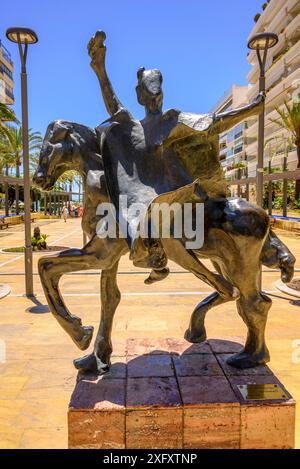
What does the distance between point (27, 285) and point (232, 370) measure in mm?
5099

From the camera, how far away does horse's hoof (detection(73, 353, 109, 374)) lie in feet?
9.91

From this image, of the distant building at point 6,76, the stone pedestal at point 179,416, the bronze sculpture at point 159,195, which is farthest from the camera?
the distant building at point 6,76

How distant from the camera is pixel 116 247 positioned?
9.26 ft

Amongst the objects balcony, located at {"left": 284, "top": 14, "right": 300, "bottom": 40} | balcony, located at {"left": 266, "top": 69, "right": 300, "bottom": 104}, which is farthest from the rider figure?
balcony, located at {"left": 284, "top": 14, "right": 300, "bottom": 40}

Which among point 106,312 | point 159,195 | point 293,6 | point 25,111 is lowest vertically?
point 106,312

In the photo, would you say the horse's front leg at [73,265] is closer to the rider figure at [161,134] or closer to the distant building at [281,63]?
the rider figure at [161,134]

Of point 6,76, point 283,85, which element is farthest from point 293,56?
point 6,76

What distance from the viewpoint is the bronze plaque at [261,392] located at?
8.51 feet

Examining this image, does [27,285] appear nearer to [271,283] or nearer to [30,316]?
[30,316]

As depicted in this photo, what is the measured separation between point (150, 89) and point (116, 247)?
3.62 ft

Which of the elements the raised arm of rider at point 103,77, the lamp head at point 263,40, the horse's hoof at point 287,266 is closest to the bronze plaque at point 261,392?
the horse's hoof at point 287,266

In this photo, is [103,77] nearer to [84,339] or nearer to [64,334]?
[84,339]

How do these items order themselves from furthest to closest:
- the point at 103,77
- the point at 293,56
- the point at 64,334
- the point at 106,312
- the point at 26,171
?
the point at 293,56, the point at 26,171, the point at 64,334, the point at 106,312, the point at 103,77

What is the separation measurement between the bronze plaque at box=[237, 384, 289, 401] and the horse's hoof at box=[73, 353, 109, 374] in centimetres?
101
